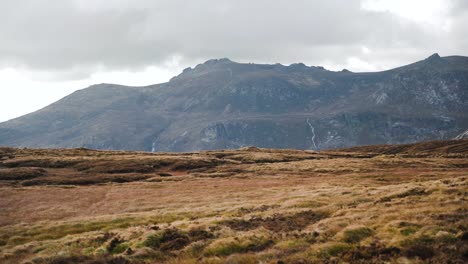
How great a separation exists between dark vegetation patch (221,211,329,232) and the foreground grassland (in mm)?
82

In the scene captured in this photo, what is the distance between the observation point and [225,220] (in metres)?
35.8

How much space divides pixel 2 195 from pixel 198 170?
146 feet

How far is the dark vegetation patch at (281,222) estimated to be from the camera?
32.7 m

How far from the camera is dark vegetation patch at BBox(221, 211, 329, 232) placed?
32688mm

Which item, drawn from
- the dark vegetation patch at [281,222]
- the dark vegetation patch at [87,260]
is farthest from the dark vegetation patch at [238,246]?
the dark vegetation patch at [87,260]

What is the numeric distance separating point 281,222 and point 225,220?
4.63 meters

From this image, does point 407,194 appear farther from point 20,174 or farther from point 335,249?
point 20,174

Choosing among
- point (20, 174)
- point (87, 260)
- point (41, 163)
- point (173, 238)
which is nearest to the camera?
point (87, 260)

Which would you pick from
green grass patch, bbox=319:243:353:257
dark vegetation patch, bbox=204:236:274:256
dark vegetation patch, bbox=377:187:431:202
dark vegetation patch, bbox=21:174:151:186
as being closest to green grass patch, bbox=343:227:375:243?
green grass patch, bbox=319:243:353:257

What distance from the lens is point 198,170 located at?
3935 inches

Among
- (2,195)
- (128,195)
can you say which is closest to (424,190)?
(128,195)

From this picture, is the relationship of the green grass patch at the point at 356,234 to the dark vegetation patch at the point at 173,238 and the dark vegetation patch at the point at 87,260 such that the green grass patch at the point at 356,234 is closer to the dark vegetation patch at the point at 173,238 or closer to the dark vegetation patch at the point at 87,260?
the dark vegetation patch at the point at 173,238

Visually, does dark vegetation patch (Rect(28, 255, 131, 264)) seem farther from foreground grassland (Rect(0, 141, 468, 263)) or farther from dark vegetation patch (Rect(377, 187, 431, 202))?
dark vegetation patch (Rect(377, 187, 431, 202))

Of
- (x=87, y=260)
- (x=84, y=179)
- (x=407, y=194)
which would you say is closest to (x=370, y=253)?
(x=87, y=260)
